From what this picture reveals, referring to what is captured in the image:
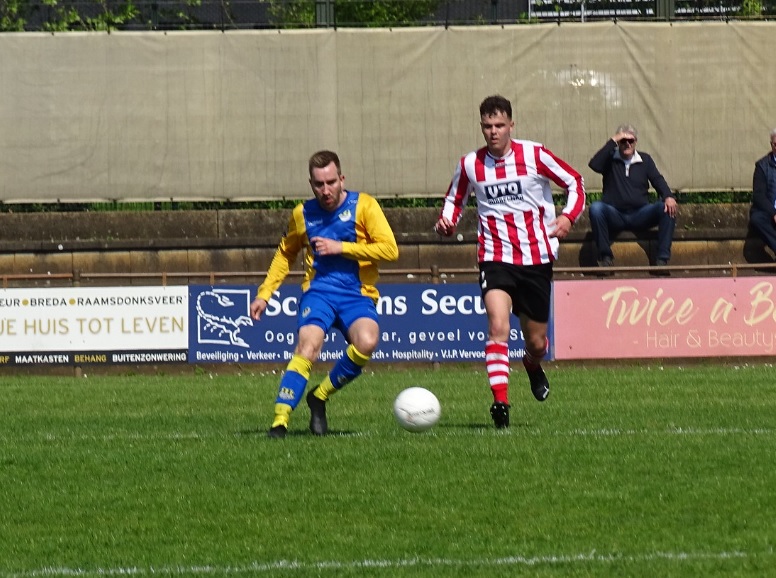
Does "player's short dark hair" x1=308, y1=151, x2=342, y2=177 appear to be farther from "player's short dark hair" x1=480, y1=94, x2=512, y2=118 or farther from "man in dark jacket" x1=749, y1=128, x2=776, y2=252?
"man in dark jacket" x1=749, y1=128, x2=776, y2=252

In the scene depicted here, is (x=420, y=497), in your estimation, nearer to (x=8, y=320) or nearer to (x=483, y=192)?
(x=483, y=192)

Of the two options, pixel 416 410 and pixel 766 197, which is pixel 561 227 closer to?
pixel 416 410

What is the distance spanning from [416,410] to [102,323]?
8.97 metres

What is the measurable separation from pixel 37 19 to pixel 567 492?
60.7 feet

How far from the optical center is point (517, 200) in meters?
10.2

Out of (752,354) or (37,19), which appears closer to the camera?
(752,354)

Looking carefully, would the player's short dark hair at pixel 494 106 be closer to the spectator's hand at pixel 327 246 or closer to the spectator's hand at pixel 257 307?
the spectator's hand at pixel 327 246

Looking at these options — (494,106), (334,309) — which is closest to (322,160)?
(334,309)

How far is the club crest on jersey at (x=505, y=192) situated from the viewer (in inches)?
399

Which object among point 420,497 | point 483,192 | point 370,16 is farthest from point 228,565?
point 370,16

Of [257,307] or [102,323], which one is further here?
[102,323]

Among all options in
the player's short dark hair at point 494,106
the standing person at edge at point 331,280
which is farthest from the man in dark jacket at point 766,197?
the standing person at edge at point 331,280

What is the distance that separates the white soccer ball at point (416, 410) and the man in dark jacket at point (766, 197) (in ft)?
34.5

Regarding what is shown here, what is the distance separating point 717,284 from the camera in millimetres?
17312
